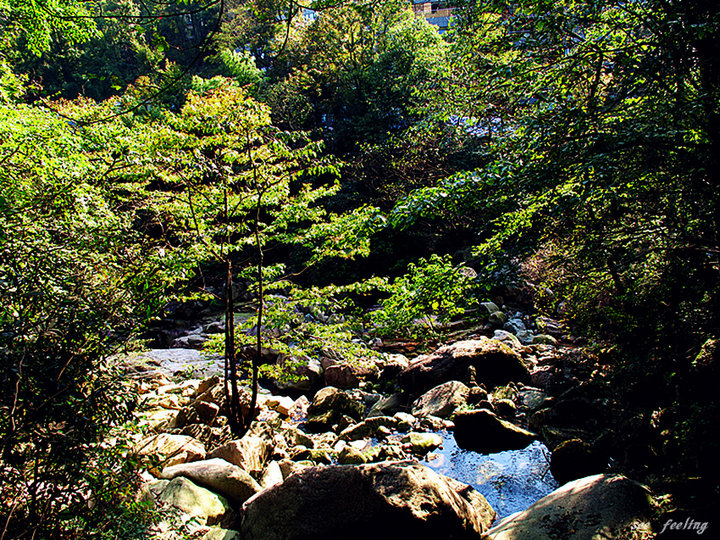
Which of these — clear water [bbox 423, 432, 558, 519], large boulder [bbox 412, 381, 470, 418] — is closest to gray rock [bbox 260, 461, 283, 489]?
clear water [bbox 423, 432, 558, 519]

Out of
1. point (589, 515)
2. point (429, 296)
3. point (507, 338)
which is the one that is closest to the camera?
point (589, 515)

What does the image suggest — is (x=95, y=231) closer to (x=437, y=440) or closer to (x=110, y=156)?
(x=110, y=156)

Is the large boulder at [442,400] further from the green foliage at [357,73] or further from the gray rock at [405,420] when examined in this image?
the green foliage at [357,73]

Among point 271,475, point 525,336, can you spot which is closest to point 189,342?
point 271,475

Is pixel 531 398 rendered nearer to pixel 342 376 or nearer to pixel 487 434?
pixel 487 434

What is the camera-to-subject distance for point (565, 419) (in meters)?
6.45

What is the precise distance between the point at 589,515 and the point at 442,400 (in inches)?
150

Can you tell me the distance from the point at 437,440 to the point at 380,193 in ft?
43.6

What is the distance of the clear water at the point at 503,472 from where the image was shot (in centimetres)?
503

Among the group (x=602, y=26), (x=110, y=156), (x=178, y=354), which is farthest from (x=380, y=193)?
(x=602, y=26)

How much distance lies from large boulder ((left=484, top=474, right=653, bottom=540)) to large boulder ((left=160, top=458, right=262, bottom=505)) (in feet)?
8.46

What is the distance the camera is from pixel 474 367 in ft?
28.0

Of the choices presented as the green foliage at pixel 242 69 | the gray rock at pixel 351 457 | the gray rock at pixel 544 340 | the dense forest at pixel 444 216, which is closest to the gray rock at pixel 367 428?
the gray rock at pixel 351 457

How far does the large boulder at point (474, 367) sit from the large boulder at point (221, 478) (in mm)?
4821
